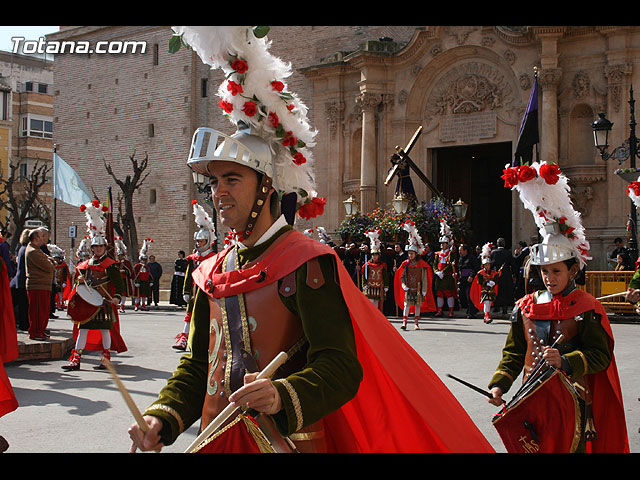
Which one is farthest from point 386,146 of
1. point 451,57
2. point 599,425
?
point 599,425

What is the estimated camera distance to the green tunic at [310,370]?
2.62 m

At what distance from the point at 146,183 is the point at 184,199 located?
112 inches

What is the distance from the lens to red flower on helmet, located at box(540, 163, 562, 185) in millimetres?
5472

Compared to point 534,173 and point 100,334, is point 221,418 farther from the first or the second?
point 100,334

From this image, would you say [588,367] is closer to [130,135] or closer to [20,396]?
[20,396]

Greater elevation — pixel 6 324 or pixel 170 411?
pixel 170 411

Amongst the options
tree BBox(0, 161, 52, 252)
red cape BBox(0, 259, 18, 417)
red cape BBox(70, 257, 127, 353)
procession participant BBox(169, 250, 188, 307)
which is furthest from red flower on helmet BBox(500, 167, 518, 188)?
tree BBox(0, 161, 52, 252)

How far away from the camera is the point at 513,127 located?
90.4ft

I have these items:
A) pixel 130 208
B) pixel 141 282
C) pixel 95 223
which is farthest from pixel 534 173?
pixel 130 208

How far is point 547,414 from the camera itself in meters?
4.68

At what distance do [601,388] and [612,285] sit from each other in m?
14.3

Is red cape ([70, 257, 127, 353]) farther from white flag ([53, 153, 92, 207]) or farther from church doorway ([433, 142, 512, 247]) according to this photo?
church doorway ([433, 142, 512, 247])

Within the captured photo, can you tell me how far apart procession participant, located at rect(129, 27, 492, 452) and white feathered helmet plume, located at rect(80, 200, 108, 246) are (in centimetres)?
899

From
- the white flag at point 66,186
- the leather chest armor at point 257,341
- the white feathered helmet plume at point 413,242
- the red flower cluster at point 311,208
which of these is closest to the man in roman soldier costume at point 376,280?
the white feathered helmet plume at point 413,242
